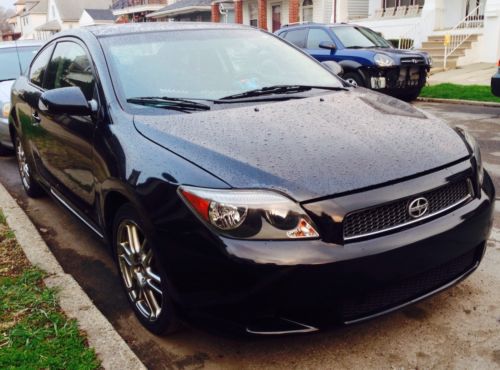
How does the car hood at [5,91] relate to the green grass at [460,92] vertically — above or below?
above

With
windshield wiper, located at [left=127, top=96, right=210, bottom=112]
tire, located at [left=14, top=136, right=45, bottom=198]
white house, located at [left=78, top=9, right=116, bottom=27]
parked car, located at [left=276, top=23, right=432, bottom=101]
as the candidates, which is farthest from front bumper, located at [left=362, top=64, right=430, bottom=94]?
white house, located at [left=78, top=9, right=116, bottom=27]

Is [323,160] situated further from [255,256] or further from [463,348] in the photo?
[463,348]

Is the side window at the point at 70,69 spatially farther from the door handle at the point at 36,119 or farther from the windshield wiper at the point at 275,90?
the windshield wiper at the point at 275,90

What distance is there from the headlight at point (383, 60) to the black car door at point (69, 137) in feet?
25.3

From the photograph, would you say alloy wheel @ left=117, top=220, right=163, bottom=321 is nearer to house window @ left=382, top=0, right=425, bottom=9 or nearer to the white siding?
house window @ left=382, top=0, right=425, bottom=9

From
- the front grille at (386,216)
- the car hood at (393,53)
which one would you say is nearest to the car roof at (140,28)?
the front grille at (386,216)

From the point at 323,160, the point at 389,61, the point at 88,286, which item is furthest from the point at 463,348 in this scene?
the point at 389,61

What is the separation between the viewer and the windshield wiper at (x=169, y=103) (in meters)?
3.27

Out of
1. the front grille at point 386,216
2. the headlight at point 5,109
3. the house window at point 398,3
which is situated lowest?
the headlight at point 5,109

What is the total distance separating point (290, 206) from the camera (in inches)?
93.5

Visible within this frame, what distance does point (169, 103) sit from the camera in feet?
10.9

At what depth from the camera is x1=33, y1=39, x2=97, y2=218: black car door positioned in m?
3.53

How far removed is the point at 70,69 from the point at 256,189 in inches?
93.3

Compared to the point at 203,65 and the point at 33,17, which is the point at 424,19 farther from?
the point at 33,17
